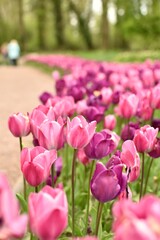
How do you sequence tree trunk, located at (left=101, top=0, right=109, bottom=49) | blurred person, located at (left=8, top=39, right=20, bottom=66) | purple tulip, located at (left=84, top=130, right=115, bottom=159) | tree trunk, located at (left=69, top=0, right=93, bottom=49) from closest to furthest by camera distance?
purple tulip, located at (left=84, top=130, right=115, bottom=159) → blurred person, located at (left=8, top=39, right=20, bottom=66) → tree trunk, located at (left=101, top=0, right=109, bottom=49) → tree trunk, located at (left=69, top=0, right=93, bottom=49)

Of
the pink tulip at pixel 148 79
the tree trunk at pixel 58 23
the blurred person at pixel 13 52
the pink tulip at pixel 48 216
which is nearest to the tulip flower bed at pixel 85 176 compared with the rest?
the pink tulip at pixel 48 216

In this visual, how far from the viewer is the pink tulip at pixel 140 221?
0.82 m

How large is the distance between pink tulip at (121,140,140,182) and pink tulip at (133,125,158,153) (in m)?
0.20

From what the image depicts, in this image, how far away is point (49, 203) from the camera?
1.01m

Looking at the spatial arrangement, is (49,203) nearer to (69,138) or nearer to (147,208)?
(147,208)

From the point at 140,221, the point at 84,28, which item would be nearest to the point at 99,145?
the point at 140,221

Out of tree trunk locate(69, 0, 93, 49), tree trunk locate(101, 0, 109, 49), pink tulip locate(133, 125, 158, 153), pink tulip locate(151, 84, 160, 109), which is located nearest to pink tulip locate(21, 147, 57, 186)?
pink tulip locate(133, 125, 158, 153)

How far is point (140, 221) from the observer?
0.85m

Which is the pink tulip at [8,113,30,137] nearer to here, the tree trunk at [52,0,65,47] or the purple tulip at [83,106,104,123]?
the purple tulip at [83,106,104,123]

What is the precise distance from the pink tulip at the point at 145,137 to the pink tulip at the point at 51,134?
31 cm

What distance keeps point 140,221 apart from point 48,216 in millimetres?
199

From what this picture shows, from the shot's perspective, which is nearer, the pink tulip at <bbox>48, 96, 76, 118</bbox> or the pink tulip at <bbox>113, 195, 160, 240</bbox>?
the pink tulip at <bbox>113, 195, 160, 240</bbox>

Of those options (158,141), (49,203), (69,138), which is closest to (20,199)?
(69,138)

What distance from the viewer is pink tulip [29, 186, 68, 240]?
3.19 ft
